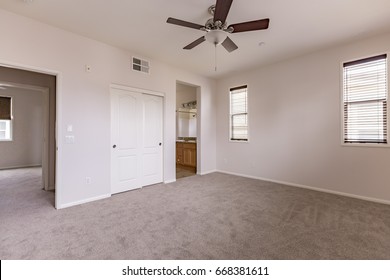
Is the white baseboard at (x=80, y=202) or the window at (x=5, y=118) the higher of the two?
the window at (x=5, y=118)

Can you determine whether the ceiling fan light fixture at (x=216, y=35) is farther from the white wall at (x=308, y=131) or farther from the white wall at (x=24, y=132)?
the white wall at (x=24, y=132)

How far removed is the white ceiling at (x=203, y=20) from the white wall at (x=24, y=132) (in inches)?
214

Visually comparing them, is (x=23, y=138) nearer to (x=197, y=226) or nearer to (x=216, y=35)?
(x=197, y=226)

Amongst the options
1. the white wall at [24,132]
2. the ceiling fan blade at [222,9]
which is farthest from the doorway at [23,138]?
the ceiling fan blade at [222,9]

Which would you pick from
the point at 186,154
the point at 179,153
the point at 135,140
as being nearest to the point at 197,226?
the point at 135,140

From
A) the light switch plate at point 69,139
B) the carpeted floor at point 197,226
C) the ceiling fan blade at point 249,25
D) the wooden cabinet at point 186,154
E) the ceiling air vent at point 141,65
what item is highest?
the ceiling air vent at point 141,65

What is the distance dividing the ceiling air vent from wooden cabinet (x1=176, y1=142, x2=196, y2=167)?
9.38ft

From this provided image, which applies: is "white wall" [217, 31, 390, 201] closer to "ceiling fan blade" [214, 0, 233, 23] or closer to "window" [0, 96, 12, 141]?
"ceiling fan blade" [214, 0, 233, 23]

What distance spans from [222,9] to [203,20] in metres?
0.84

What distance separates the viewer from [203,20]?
9.12ft

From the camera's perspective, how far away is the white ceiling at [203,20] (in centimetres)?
244

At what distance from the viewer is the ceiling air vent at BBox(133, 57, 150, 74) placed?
3932mm

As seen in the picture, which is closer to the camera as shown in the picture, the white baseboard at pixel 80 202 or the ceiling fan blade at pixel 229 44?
the ceiling fan blade at pixel 229 44
